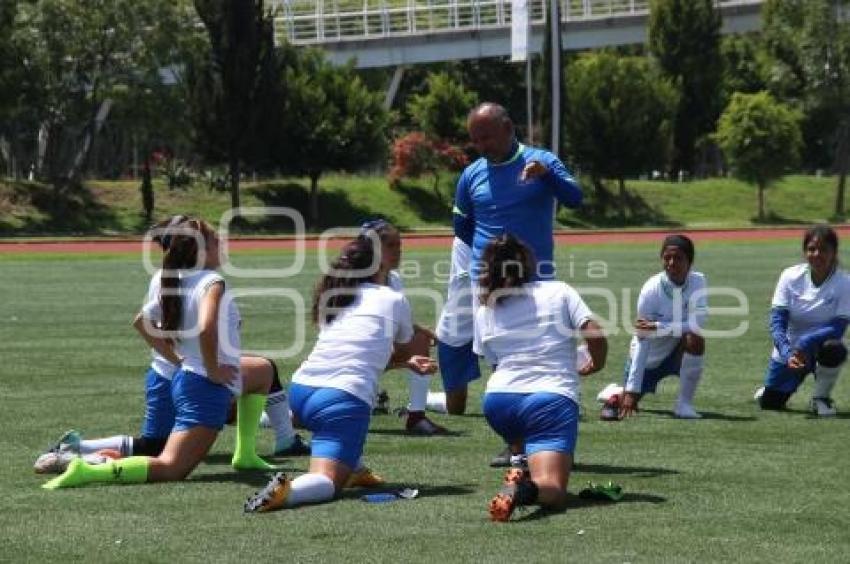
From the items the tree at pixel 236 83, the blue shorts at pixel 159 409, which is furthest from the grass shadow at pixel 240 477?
the tree at pixel 236 83

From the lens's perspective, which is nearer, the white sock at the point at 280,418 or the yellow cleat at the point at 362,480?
the yellow cleat at the point at 362,480

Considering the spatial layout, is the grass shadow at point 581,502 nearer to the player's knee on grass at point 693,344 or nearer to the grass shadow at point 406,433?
the grass shadow at point 406,433

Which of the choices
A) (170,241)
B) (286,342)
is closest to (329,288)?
(170,241)

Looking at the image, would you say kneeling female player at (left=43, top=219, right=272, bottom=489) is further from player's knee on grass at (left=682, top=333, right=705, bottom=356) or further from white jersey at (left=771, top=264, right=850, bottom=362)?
white jersey at (left=771, top=264, right=850, bottom=362)

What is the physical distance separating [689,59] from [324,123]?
64.0ft

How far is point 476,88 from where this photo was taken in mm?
85125

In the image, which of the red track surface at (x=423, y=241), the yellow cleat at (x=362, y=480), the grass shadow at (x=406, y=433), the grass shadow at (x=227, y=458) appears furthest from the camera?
the red track surface at (x=423, y=241)

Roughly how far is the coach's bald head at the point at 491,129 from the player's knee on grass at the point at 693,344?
2.60m

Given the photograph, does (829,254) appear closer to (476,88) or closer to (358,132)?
(358,132)

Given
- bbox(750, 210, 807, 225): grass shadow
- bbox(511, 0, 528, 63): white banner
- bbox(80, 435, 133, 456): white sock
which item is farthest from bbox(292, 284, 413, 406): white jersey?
bbox(750, 210, 807, 225): grass shadow

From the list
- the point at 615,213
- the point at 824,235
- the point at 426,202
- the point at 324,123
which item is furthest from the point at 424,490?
the point at 615,213

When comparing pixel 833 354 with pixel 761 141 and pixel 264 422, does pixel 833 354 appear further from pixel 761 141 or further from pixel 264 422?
pixel 761 141

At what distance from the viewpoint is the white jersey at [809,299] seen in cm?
1221

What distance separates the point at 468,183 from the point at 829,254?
3.21 metres
